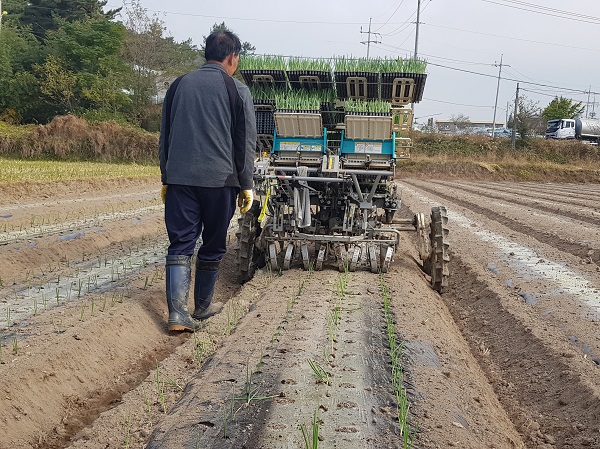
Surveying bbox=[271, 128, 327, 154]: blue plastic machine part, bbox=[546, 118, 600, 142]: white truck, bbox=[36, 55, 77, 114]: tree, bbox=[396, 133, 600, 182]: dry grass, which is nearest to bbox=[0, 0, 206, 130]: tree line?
bbox=[36, 55, 77, 114]: tree

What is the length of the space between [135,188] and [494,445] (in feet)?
63.8

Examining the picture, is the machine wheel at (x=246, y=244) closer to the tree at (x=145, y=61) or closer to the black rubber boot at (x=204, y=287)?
the black rubber boot at (x=204, y=287)

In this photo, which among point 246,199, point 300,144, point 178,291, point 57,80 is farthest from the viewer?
point 57,80

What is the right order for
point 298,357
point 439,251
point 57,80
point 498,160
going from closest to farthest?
point 298,357 < point 439,251 < point 57,80 < point 498,160

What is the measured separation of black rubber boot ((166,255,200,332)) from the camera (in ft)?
17.6

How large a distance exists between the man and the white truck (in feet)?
178

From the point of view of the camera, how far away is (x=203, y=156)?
5242mm

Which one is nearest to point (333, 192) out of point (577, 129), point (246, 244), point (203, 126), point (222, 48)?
point (246, 244)

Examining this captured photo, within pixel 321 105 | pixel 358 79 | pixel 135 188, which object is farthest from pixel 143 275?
pixel 135 188

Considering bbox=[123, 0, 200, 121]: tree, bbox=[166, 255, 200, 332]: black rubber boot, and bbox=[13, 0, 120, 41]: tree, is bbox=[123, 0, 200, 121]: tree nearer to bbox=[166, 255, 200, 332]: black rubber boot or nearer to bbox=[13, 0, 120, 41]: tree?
bbox=[13, 0, 120, 41]: tree

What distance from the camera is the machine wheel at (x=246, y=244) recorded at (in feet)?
25.6

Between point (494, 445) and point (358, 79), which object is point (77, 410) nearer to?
point (494, 445)

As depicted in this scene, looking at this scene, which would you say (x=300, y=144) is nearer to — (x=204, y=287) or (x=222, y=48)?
(x=222, y=48)

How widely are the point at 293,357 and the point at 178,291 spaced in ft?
4.29
